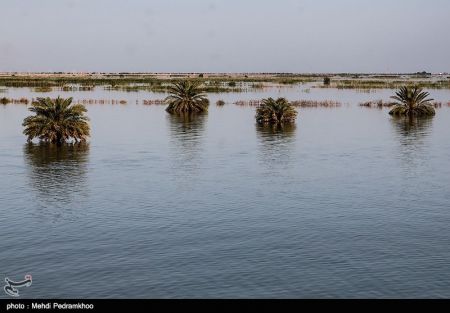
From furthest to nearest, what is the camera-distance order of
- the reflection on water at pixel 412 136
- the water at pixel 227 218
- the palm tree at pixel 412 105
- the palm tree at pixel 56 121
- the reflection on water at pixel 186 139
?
the palm tree at pixel 412 105, the palm tree at pixel 56 121, the reflection on water at pixel 412 136, the reflection on water at pixel 186 139, the water at pixel 227 218

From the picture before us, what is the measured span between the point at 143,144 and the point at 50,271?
3976 centimetres

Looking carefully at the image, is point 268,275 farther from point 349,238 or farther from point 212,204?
point 212,204

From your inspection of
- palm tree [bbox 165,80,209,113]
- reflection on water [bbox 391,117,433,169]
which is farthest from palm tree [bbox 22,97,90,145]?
palm tree [bbox 165,80,209,113]

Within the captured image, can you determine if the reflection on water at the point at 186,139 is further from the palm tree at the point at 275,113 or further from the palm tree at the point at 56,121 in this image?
the palm tree at the point at 56,121

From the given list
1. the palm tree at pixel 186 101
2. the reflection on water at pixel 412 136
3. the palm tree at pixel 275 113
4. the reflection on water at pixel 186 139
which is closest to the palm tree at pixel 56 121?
the reflection on water at pixel 186 139

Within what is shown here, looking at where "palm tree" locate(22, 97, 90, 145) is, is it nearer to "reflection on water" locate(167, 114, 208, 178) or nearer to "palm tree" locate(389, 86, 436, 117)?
"reflection on water" locate(167, 114, 208, 178)

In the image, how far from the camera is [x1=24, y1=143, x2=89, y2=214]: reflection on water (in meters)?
39.2

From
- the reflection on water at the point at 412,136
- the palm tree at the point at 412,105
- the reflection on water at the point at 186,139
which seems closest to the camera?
the reflection on water at the point at 186,139

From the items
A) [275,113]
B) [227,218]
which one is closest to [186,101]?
[275,113]

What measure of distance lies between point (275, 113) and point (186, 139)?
18.5m

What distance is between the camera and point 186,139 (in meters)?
68.9

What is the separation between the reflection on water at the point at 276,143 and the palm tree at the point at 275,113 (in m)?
1.63

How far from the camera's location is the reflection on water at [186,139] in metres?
52.4

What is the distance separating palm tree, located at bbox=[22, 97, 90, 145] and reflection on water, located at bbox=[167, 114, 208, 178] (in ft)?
28.4
